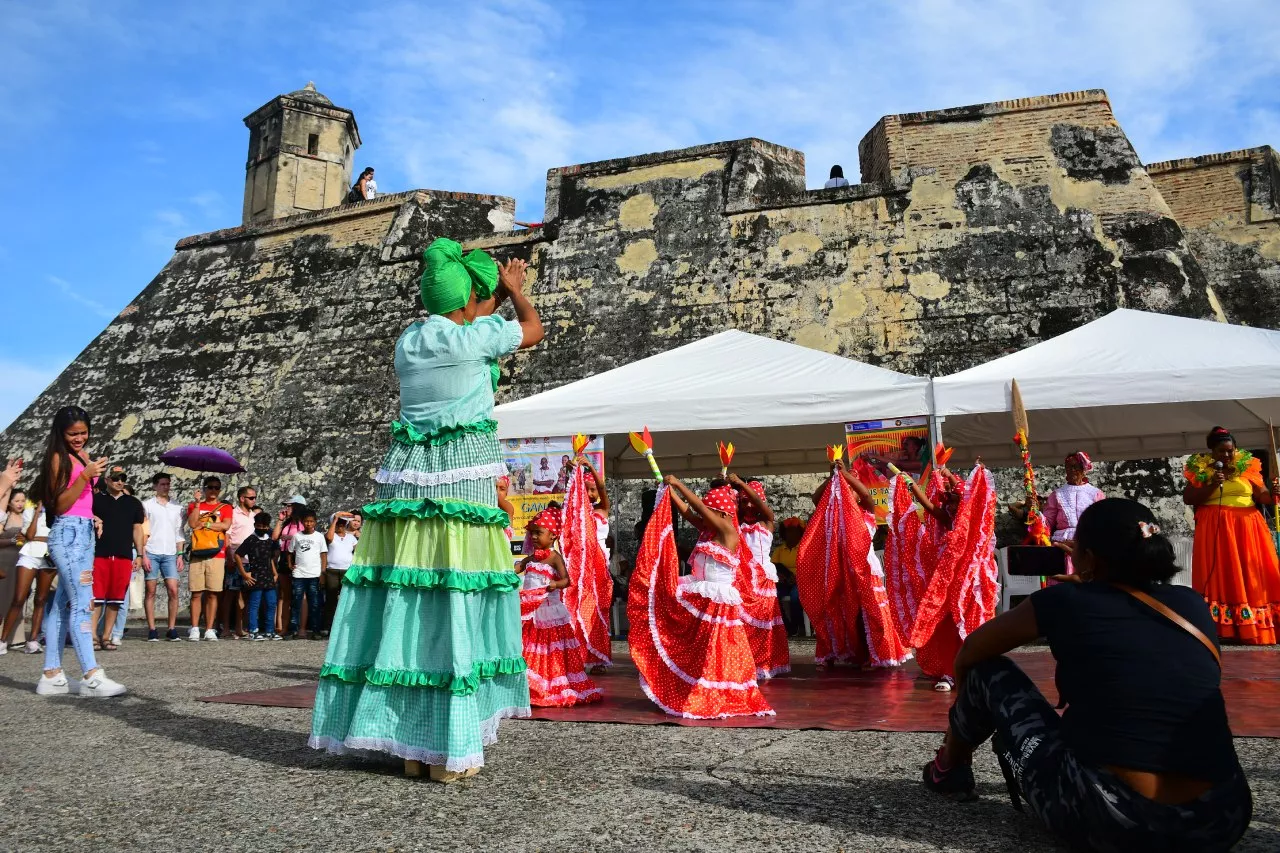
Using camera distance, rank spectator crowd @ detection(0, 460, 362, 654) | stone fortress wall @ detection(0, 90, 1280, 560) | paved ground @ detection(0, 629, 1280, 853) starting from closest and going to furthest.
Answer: paved ground @ detection(0, 629, 1280, 853), spectator crowd @ detection(0, 460, 362, 654), stone fortress wall @ detection(0, 90, 1280, 560)

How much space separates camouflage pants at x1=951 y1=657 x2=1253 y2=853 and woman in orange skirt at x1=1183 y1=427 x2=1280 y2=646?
20.2 feet

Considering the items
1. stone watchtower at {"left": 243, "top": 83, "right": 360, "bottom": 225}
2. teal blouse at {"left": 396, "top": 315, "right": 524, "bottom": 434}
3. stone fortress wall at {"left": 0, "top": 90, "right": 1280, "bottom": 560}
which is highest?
stone watchtower at {"left": 243, "top": 83, "right": 360, "bottom": 225}

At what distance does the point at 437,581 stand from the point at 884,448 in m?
4.82

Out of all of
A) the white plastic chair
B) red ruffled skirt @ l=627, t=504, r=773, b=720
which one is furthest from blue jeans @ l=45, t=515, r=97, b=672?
the white plastic chair

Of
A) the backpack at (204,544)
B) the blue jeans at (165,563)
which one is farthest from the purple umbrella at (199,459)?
the blue jeans at (165,563)

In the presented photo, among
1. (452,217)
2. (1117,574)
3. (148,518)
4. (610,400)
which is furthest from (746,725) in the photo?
(452,217)

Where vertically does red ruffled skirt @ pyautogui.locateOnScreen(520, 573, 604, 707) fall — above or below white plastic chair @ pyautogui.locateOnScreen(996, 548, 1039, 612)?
below

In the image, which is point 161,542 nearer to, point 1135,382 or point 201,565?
point 201,565

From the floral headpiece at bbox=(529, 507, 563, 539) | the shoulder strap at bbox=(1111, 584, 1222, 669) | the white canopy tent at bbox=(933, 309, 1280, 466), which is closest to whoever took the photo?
the shoulder strap at bbox=(1111, 584, 1222, 669)

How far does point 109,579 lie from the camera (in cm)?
864

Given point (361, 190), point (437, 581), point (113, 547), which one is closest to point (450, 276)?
point (437, 581)

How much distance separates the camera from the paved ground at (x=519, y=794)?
2.71 m

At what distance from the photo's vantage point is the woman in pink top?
5.54 m

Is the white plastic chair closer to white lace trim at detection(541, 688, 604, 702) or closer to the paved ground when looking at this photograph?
white lace trim at detection(541, 688, 604, 702)
